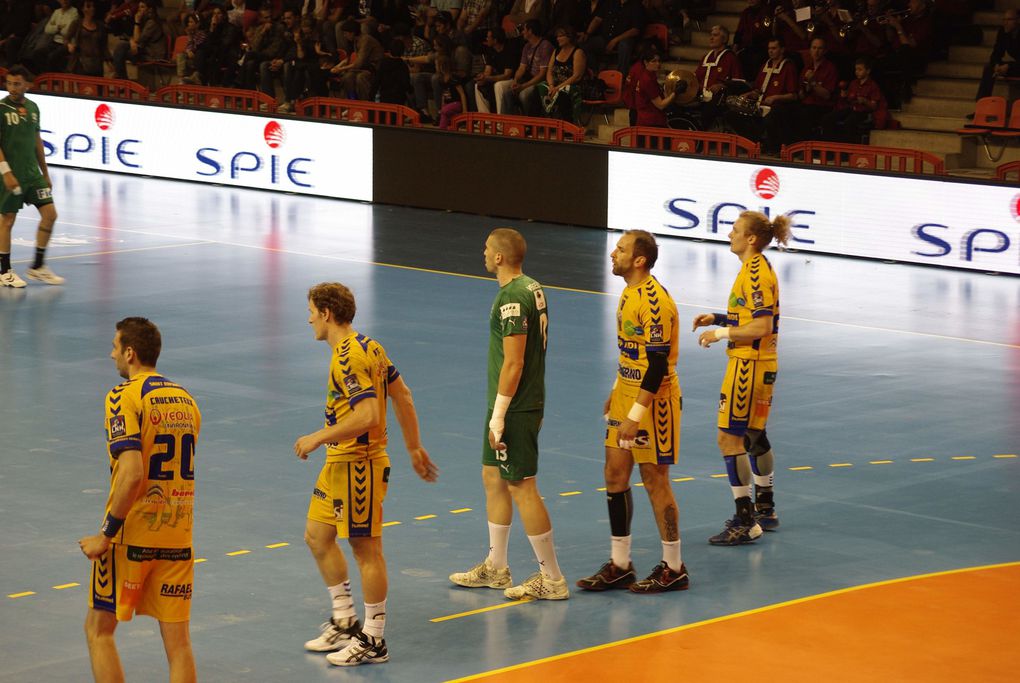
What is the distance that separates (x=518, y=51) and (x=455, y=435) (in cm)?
1530

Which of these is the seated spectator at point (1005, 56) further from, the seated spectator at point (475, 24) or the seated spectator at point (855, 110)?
the seated spectator at point (475, 24)

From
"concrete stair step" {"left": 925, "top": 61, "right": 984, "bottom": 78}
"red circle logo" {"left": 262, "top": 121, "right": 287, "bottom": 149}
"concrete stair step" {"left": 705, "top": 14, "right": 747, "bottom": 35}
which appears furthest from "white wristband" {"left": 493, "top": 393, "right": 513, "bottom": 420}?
"concrete stair step" {"left": 705, "top": 14, "right": 747, "bottom": 35}

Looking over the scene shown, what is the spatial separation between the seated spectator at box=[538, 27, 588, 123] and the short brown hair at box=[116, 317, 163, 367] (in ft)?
62.3

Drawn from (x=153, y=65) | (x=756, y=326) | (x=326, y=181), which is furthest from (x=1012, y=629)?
(x=153, y=65)

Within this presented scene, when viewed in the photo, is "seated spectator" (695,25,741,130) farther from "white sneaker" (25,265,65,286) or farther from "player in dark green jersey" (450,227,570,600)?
"player in dark green jersey" (450,227,570,600)

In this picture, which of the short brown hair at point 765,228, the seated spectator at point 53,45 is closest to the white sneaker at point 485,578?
the short brown hair at point 765,228

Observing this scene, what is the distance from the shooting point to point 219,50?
31438mm

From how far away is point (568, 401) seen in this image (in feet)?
45.9

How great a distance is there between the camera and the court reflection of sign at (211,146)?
2623cm

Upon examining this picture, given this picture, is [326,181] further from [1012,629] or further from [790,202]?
[1012,629]

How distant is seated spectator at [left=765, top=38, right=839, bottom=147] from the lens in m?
23.5

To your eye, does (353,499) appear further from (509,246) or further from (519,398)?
(509,246)

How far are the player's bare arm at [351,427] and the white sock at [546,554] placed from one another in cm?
145

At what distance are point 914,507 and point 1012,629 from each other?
2255 millimetres
